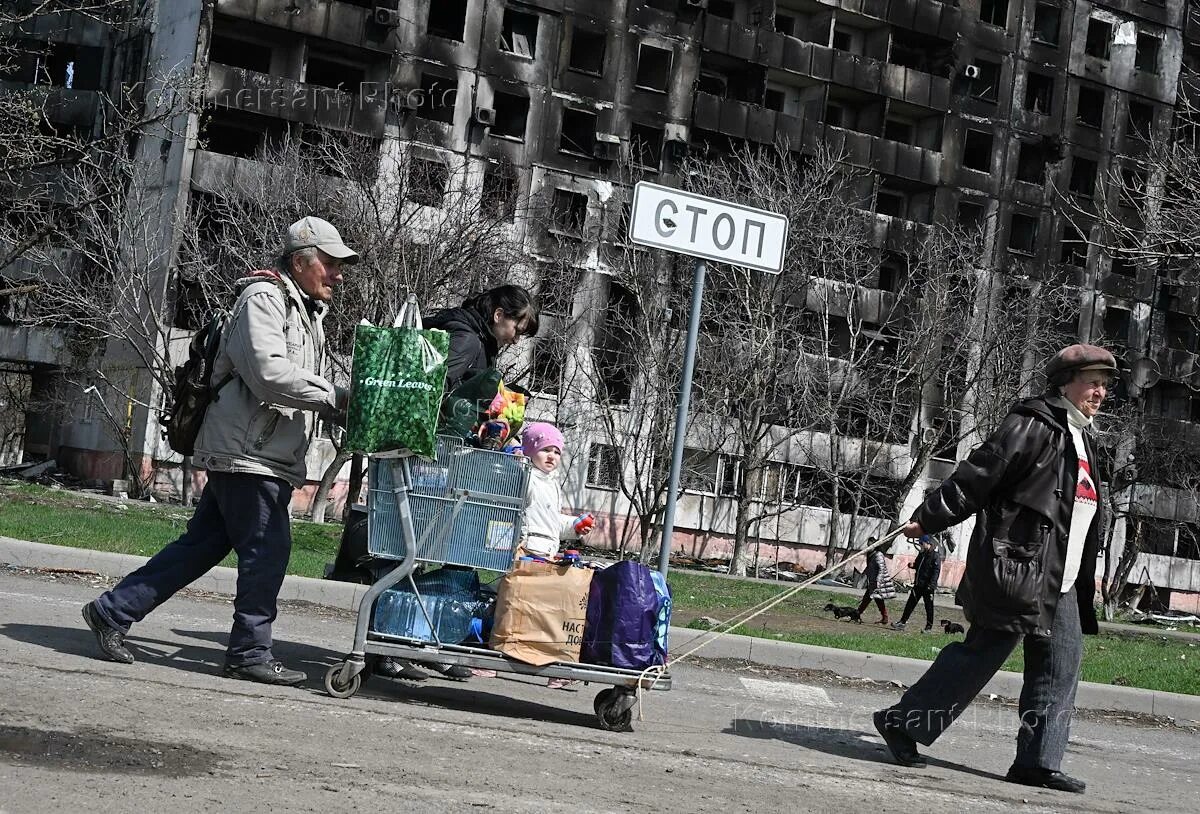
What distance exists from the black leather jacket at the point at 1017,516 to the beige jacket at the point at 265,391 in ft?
9.32

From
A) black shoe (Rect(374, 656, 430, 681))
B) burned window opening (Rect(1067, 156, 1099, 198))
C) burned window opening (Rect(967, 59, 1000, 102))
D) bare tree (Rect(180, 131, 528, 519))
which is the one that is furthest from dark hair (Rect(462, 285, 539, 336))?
burned window opening (Rect(1067, 156, 1099, 198))

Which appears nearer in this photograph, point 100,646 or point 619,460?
point 100,646

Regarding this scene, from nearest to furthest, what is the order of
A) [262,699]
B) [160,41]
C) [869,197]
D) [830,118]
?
[262,699] → [160,41] → [869,197] → [830,118]

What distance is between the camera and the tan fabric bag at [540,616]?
21.7 ft

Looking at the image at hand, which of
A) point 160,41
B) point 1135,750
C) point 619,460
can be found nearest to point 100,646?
point 1135,750

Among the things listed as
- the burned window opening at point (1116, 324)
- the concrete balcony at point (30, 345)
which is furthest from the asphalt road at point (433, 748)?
the burned window opening at point (1116, 324)

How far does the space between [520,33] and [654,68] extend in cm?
511

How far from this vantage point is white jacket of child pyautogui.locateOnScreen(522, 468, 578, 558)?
7.32 meters

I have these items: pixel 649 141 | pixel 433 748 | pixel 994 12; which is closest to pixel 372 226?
pixel 649 141

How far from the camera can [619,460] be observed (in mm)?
41562

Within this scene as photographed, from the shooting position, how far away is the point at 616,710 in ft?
21.5

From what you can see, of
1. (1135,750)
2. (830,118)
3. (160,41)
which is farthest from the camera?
(830,118)

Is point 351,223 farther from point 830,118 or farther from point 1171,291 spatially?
point 1171,291

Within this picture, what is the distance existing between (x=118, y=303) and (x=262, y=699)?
1111 inches
